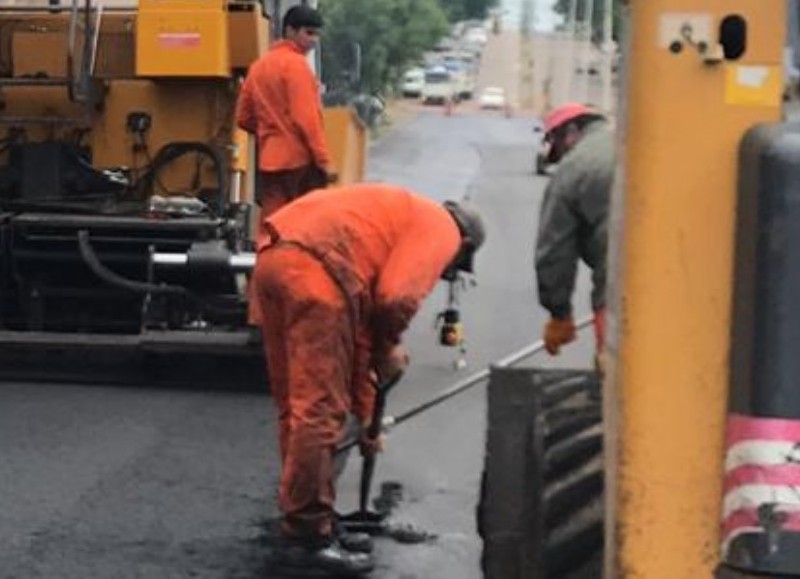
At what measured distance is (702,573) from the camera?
3123 millimetres

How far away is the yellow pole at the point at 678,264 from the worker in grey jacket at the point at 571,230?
225cm

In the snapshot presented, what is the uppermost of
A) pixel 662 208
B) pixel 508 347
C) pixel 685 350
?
pixel 662 208

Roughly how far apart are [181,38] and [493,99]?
73673mm

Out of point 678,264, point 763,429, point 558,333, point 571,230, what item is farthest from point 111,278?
point 763,429

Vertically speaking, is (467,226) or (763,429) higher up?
(763,429)

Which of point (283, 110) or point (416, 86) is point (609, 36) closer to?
point (283, 110)

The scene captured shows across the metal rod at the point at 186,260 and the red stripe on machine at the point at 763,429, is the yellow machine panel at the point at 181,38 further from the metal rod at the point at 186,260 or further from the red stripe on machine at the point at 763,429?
the red stripe on machine at the point at 763,429

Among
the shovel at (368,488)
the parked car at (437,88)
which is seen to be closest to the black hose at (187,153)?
the shovel at (368,488)

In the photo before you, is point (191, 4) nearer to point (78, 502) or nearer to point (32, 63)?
point (32, 63)

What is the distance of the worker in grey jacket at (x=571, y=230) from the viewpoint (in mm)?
5551

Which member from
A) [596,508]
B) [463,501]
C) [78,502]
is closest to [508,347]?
[463,501]

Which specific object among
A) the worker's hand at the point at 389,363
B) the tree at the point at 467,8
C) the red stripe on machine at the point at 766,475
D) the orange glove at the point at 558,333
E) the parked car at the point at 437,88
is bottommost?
the parked car at the point at 437,88

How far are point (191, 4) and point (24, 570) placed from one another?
14.3 ft

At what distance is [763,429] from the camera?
296cm
